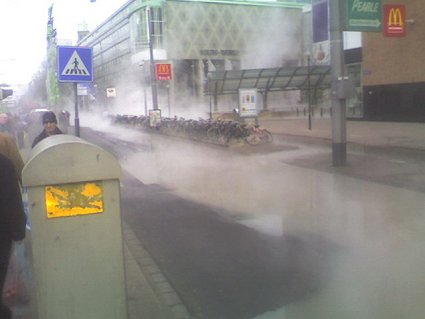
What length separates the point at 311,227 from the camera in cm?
556

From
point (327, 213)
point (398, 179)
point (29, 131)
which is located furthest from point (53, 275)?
point (29, 131)

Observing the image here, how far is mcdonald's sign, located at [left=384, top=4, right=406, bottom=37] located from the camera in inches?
527

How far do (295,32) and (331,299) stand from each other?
77.8 ft

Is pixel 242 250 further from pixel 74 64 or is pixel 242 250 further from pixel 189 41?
pixel 189 41

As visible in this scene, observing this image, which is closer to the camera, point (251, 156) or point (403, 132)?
point (251, 156)

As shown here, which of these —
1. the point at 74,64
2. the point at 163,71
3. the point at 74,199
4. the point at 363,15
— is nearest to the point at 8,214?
the point at 74,199

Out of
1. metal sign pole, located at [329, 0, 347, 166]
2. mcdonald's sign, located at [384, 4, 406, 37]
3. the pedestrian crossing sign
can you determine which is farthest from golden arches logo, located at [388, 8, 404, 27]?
the pedestrian crossing sign

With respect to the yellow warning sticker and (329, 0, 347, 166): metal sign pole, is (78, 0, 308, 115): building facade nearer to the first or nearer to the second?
(329, 0, 347, 166): metal sign pole

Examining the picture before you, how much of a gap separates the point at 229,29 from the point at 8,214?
19.3m

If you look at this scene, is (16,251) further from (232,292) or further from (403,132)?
(403,132)

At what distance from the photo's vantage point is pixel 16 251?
3801mm

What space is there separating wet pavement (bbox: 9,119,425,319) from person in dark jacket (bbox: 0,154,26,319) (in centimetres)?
108

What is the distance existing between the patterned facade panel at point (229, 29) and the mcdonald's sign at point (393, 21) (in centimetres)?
608

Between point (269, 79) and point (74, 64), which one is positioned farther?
point (269, 79)
